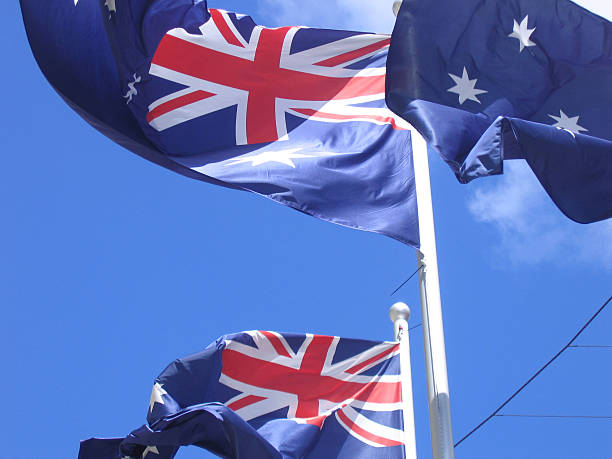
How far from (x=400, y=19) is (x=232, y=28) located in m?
3.17

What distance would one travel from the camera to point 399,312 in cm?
955

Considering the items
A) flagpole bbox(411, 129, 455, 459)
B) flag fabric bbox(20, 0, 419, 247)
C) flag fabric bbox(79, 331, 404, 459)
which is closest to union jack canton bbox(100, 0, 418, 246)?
flag fabric bbox(20, 0, 419, 247)

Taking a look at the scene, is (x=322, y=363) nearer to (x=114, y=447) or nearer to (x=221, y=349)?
(x=221, y=349)

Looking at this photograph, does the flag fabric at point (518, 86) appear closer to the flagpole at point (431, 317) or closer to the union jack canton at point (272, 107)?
the flagpole at point (431, 317)

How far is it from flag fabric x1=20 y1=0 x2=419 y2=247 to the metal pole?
121cm

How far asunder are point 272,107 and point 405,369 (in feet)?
9.98

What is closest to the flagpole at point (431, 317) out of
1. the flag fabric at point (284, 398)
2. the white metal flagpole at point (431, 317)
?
the white metal flagpole at point (431, 317)

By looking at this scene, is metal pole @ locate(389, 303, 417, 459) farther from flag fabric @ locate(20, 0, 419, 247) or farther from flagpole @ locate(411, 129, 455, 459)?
Result: flag fabric @ locate(20, 0, 419, 247)

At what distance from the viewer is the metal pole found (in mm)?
8508

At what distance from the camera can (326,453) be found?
891cm

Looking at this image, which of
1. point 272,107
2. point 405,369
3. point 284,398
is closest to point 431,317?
point 405,369

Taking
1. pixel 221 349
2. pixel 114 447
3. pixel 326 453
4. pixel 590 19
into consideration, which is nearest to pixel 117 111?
pixel 221 349

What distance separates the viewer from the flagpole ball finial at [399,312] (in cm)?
955

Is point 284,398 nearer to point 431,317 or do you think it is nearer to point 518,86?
point 431,317
